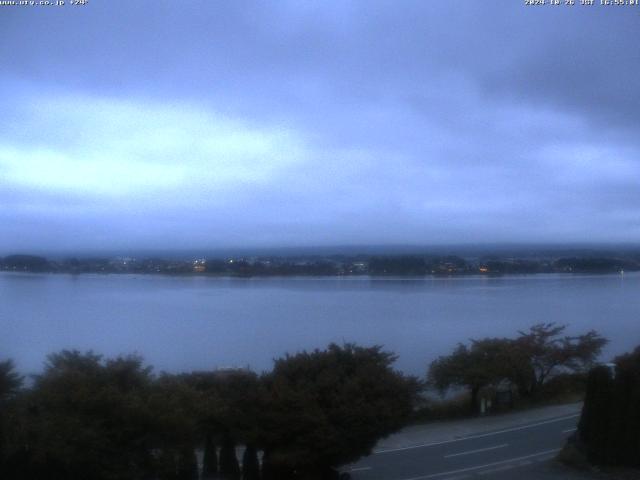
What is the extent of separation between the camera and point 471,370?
789 inches

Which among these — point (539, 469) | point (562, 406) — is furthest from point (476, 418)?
point (539, 469)

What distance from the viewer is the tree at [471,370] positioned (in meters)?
20.0

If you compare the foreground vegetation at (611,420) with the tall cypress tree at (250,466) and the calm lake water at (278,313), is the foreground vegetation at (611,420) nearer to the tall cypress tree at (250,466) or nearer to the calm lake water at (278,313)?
the tall cypress tree at (250,466)

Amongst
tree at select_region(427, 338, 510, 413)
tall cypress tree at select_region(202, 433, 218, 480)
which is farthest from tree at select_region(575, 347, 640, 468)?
tree at select_region(427, 338, 510, 413)

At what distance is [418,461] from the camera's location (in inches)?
553

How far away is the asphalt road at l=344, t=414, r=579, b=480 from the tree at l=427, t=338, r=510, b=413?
2848mm

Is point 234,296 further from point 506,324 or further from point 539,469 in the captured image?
point 539,469

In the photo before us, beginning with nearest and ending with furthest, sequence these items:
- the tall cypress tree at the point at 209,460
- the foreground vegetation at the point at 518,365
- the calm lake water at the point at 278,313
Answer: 1. the tall cypress tree at the point at 209,460
2. the calm lake water at the point at 278,313
3. the foreground vegetation at the point at 518,365

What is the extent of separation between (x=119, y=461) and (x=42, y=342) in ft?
31.2

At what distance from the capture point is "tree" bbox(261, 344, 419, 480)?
35.4 ft

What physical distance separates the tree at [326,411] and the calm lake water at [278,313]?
15.2 ft

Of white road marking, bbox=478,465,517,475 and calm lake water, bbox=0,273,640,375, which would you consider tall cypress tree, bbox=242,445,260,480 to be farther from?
calm lake water, bbox=0,273,640,375

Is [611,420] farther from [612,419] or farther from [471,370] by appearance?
[471,370]

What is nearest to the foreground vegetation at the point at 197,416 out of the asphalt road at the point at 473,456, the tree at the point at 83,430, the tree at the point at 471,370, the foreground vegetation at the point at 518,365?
the tree at the point at 83,430
